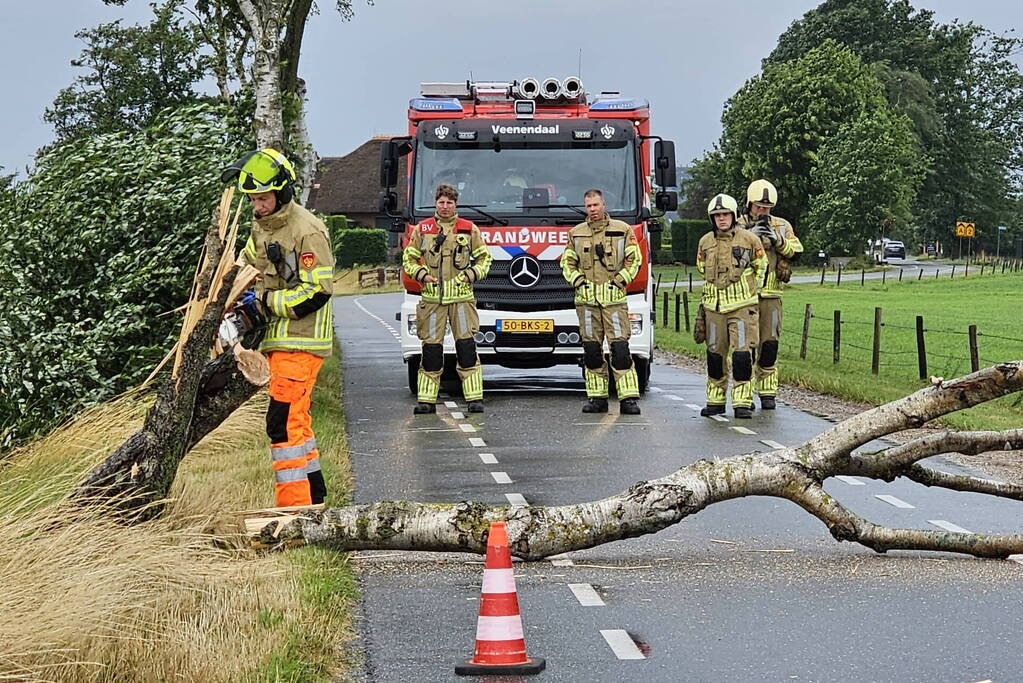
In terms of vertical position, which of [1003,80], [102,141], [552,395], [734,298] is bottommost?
[552,395]

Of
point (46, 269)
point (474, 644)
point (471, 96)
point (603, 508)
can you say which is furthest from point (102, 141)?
point (474, 644)

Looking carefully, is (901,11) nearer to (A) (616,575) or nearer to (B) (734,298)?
(B) (734,298)

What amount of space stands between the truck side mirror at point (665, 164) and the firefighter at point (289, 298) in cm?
775

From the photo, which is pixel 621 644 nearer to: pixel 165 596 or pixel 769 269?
pixel 165 596

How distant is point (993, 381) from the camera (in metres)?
8.20

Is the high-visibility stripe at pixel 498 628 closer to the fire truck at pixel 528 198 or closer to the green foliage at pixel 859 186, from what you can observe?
the fire truck at pixel 528 198

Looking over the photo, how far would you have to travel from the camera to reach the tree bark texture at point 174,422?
802 centimetres

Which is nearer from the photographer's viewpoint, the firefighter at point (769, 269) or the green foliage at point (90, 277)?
the green foliage at point (90, 277)

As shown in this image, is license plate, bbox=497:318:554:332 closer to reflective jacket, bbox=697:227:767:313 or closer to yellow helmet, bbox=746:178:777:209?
reflective jacket, bbox=697:227:767:313

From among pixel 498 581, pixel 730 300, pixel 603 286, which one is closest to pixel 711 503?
pixel 498 581

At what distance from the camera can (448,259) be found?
15.4m

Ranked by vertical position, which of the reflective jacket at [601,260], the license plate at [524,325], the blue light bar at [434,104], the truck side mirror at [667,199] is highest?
the blue light bar at [434,104]

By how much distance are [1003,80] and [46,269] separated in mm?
101098

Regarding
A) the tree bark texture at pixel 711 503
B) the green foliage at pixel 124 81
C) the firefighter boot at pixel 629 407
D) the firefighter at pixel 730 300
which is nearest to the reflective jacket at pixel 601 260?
the firefighter at pixel 730 300
